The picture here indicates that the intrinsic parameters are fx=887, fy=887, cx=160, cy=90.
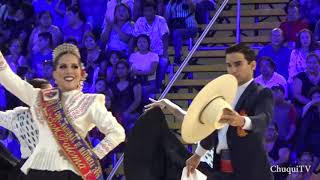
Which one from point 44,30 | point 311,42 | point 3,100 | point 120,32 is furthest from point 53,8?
point 311,42

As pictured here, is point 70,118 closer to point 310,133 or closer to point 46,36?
point 310,133

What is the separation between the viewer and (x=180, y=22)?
38.0ft

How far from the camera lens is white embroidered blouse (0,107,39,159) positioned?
634 centimetres

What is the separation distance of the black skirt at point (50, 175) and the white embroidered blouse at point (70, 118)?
0.02 meters

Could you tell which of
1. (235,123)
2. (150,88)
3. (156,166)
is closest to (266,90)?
(235,123)

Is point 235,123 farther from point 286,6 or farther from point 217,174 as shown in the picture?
point 286,6

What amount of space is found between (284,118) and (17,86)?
14.1 feet

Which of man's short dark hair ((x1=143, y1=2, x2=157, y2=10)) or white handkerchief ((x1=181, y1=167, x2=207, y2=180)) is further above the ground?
man's short dark hair ((x1=143, y1=2, x2=157, y2=10))

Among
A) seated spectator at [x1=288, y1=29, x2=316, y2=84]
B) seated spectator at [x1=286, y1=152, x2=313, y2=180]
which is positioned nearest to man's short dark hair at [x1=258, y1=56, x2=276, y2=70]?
seated spectator at [x1=288, y1=29, x2=316, y2=84]

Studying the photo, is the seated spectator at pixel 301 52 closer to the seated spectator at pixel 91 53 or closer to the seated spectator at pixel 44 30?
the seated spectator at pixel 91 53

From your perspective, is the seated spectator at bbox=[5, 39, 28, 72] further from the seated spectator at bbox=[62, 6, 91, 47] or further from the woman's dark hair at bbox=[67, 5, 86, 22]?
the woman's dark hair at bbox=[67, 5, 86, 22]

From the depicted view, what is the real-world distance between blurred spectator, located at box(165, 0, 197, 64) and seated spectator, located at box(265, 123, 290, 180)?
7.05 feet

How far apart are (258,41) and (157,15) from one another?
1.45m

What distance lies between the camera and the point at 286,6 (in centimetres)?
1152
